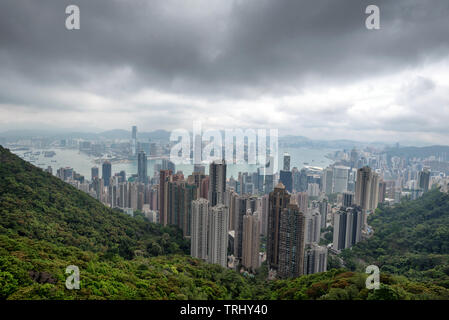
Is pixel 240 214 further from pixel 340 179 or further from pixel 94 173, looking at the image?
pixel 94 173

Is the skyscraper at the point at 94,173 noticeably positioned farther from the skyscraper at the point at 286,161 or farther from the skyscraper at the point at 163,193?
the skyscraper at the point at 286,161

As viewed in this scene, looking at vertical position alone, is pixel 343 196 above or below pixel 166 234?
above

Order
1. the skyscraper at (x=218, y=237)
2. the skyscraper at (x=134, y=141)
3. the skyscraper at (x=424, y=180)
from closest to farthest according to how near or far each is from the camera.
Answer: the skyscraper at (x=134, y=141) < the skyscraper at (x=218, y=237) < the skyscraper at (x=424, y=180)

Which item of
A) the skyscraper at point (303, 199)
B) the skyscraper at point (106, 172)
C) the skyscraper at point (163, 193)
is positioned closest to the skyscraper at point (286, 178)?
the skyscraper at point (303, 199)

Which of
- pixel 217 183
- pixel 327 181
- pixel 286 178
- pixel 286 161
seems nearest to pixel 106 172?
pixel 217 183

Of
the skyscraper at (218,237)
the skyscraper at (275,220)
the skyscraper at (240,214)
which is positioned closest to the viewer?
the skyscraper at (218,237)

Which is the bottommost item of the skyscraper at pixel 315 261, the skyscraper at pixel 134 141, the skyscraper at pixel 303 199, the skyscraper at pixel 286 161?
the skyscraper at pixel 315 261
